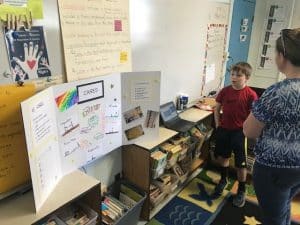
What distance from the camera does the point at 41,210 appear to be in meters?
1.20

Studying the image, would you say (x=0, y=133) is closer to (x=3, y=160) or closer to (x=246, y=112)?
(x=3, y=160)

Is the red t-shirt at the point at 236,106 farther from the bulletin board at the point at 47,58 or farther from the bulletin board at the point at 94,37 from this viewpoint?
the bulletin board at the point at 47,58

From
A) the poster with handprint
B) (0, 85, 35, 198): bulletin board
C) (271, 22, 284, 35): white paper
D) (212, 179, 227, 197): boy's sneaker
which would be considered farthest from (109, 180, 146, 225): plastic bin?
(271, 22, 284, 35): white paper

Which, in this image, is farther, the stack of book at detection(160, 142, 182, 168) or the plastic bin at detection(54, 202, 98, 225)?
the stack of book at detection(160, 142, 182, 168)

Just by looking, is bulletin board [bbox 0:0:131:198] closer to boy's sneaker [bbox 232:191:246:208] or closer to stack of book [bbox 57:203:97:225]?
stack of book [bbox 57:203:97:225]

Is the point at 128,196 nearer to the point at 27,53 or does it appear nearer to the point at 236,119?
the point at 236,119

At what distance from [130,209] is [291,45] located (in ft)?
4.36

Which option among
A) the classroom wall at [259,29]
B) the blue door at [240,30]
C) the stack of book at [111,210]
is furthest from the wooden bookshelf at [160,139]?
the classroom wall at [259,29]

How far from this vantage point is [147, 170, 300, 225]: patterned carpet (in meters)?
2.08

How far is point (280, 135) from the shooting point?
1.27m

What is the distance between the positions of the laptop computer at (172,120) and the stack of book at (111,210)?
2.43 ft

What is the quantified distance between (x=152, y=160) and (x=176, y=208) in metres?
0.59

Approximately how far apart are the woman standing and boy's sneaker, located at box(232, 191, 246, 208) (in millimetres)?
824

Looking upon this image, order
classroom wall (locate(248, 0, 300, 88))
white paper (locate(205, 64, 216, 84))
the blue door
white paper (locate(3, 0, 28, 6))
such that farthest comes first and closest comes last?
classroom wall (locate(248, 0, 300, 88)) < the blue door < white paper (locate(205, 64, 216, 84)) < white paper (locate(3, 0, 28, 6))
